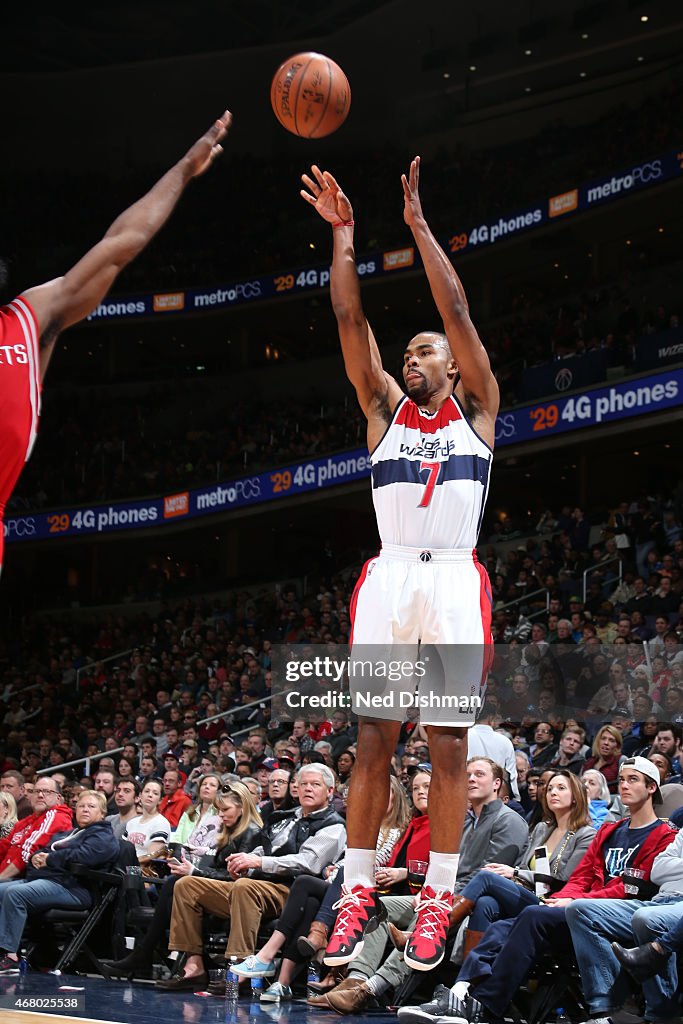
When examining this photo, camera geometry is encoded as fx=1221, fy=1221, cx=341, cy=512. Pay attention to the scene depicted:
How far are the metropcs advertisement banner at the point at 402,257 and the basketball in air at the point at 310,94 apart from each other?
13720 mm

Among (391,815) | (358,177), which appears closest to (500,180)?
(358,177)

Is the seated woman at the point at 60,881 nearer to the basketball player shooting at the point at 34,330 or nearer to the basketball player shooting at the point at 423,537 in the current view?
the basketball player shooting at the point at 423,537

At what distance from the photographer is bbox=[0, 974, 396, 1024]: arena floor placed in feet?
21.9

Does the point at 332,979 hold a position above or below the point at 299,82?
below

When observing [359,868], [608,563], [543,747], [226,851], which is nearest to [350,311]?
[359,868]

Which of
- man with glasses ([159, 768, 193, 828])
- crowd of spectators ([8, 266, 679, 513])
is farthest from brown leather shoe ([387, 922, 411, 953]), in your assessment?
crowd of spectators ([8, 266, 679, 513])

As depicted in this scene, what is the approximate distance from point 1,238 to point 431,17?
1168cm

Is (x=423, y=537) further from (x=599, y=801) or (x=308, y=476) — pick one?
(x=308, y=476)

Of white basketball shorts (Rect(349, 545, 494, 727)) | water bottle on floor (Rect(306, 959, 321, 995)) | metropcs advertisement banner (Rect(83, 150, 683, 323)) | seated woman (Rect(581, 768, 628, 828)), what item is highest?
metropcs advertisement banner (Rect(83, 150, 683, 323))

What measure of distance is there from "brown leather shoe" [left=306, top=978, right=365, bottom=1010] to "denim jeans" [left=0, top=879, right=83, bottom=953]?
7.53 ft

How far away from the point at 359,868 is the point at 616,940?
7.53 feet

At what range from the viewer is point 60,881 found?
909cm

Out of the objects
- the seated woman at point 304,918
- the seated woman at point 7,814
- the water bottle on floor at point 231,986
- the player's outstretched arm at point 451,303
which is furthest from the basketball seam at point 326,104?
the seated woman at point 7,814

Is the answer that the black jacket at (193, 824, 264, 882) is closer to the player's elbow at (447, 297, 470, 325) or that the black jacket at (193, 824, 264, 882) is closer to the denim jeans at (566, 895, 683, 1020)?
the denim jeans at (566, 895, 683, 1020)
